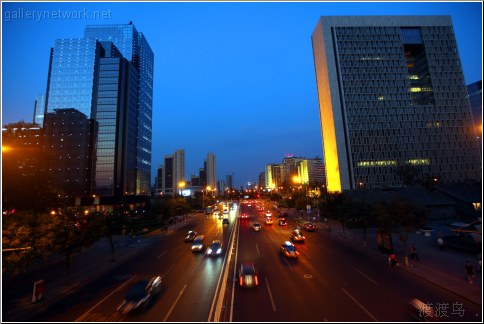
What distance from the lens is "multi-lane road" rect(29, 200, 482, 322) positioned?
1512cm

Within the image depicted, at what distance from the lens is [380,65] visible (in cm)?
11125

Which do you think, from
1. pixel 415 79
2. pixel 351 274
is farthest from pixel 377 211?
pixel 415 79

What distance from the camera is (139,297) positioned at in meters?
16.1

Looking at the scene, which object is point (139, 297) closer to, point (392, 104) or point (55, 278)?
point (55, 278)

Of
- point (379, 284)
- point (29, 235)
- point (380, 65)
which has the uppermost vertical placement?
point (380, 65)

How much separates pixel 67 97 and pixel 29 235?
106294mm

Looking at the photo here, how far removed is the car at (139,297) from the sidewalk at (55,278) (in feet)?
20.4

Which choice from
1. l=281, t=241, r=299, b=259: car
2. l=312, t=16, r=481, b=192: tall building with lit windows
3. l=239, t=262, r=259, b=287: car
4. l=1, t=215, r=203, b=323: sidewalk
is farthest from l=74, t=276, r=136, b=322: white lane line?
l=312, t=16, r=481, b=192: tall building with lit windows

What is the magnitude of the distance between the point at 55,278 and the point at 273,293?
20622 mm

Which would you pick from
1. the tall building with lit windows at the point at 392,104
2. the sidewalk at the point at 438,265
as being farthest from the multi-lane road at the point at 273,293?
the tall building with lit windows at the point at 392,104

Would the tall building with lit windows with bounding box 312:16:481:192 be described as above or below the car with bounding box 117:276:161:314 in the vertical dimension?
above

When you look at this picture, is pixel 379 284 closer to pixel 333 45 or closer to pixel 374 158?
pixel 374 158

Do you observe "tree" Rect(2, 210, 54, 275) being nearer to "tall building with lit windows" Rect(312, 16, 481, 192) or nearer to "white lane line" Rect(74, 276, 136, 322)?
"white lane line" Rect(74, 276, 136, 322)

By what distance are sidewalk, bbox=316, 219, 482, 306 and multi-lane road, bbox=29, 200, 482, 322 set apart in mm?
965
